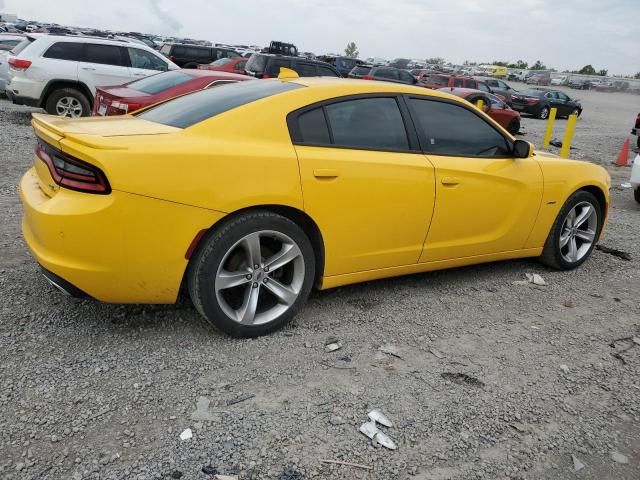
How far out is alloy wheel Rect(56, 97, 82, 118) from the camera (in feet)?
35.5

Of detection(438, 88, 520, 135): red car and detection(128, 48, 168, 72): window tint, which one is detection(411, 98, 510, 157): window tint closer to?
detection(128, 48, 168, 72): window tint

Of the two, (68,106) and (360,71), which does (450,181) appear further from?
(360,71)

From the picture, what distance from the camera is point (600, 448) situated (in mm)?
2701

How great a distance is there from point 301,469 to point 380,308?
173 centimetres

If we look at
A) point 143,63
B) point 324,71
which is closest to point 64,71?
point 143,63

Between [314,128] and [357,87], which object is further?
[357,87]

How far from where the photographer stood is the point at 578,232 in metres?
5.15

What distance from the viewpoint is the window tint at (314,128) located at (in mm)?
3447

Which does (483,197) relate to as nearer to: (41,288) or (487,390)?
(487,390)

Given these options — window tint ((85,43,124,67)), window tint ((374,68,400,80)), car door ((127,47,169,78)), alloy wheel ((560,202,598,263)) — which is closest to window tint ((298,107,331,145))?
alloy wheel ((560,202,598,263))

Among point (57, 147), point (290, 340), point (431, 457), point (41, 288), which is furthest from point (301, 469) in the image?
point (41, 288)

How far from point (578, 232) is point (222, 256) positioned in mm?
3515

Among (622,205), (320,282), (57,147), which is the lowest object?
(622,205)

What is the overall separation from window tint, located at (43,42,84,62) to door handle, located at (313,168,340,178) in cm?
947
